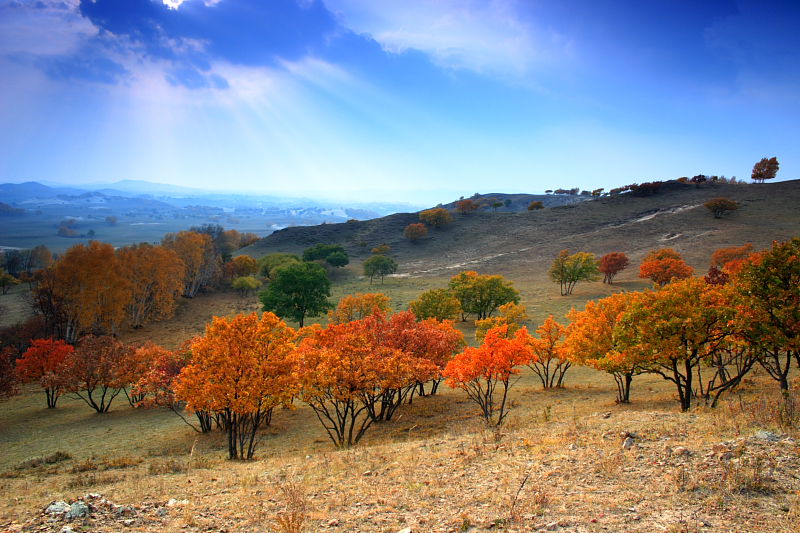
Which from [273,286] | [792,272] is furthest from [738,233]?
[273,286]

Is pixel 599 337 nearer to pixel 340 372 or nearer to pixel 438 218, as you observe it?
pixel 340 372

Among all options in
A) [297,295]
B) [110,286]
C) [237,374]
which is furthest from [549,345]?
[110,286]

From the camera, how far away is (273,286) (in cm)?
6994

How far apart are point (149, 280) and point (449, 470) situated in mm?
73260

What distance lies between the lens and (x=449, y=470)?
14195 mm

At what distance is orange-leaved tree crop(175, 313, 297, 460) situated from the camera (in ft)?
67.9

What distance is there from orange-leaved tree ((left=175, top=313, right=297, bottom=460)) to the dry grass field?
119 inches

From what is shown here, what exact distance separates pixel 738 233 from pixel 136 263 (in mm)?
137528

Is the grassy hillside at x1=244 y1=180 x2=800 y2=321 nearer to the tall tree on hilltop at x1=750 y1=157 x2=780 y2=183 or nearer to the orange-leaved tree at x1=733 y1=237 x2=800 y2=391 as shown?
the tall tree on hilltop at x1=750 y1=157 x2=780 y2=183

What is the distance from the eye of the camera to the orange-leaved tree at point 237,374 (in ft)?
67.9

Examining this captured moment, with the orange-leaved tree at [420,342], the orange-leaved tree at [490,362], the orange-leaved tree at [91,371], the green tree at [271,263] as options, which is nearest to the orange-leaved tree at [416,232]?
the green tree at [271,263]

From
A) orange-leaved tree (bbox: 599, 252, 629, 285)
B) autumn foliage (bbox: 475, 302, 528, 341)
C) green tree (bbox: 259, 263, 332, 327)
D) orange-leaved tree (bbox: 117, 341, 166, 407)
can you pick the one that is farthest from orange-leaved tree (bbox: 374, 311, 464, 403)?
orange-leaved tree (bbox: 599, 252, 629, 285)

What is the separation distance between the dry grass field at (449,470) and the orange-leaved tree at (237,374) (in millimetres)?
3013

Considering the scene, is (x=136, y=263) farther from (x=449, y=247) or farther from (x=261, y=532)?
(x=449, y=247)
